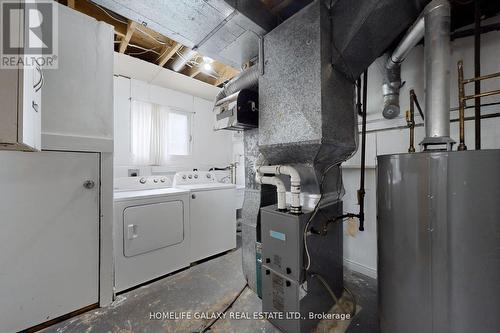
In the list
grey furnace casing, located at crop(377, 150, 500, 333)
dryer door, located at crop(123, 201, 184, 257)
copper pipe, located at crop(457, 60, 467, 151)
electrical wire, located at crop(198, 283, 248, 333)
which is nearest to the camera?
grey furnace casing, located at crop(377, 150, 500, 333)

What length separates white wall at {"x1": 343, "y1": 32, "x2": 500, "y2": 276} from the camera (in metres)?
1.52

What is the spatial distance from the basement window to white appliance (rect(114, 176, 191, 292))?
786 mm

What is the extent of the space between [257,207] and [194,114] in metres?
2.49

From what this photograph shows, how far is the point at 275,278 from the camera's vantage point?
1513mm

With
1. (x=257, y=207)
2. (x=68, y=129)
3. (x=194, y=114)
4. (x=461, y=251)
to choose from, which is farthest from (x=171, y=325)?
(x=194, y=114)

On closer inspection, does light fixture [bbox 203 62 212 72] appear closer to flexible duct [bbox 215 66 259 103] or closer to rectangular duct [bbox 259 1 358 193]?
flexible duct [bbox 215 66 259 103]

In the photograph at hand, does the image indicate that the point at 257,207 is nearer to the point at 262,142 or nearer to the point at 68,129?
the point at 262,142

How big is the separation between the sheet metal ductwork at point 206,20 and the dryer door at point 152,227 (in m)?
1.60

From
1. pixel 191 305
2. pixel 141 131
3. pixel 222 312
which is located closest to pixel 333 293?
pixel 222 312

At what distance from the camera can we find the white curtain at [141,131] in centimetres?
303

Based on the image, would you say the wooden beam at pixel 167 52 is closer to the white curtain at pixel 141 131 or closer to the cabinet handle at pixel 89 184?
the white curtain at pixel 141 131

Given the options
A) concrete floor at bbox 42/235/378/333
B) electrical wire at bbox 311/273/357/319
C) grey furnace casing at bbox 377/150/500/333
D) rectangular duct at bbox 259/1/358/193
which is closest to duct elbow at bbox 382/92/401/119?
rectangular duct at bbox 259/1/358/193

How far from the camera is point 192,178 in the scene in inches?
115

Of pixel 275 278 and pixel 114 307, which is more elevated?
pixel 275 278
